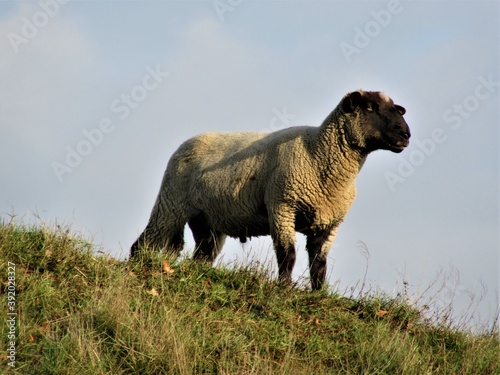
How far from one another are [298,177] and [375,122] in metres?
1.22

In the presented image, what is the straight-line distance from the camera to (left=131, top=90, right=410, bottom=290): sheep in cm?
948

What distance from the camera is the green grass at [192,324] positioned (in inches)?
242

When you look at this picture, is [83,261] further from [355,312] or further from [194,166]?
[194,166]

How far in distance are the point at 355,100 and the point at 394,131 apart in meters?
0.70

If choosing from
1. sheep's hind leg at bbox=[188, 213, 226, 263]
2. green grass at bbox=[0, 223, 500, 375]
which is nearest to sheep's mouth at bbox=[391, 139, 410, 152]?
green grass at bbox=[0, 223, 500, 375]

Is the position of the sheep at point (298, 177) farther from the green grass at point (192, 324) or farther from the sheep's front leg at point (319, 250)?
the green grass at point (192, 324)

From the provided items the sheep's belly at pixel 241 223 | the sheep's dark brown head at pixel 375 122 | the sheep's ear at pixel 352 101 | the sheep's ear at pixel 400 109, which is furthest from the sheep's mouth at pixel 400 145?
the sheep's belly at pixel 241 223

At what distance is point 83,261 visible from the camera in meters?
7.55

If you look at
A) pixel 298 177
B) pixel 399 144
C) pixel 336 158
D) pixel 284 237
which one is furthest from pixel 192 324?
pixel 399 144

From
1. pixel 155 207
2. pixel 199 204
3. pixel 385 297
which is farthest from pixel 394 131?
pixel 155 207

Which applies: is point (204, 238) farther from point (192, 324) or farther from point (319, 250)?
point (192, 324)

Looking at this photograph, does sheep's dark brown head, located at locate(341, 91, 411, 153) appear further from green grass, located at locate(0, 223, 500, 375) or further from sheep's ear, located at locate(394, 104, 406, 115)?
green grass, located at locate(0, 223, 500, 375)

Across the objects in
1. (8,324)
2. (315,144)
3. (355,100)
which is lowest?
(8,324)

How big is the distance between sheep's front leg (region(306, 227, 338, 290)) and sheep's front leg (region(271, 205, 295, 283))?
0.46 metres
